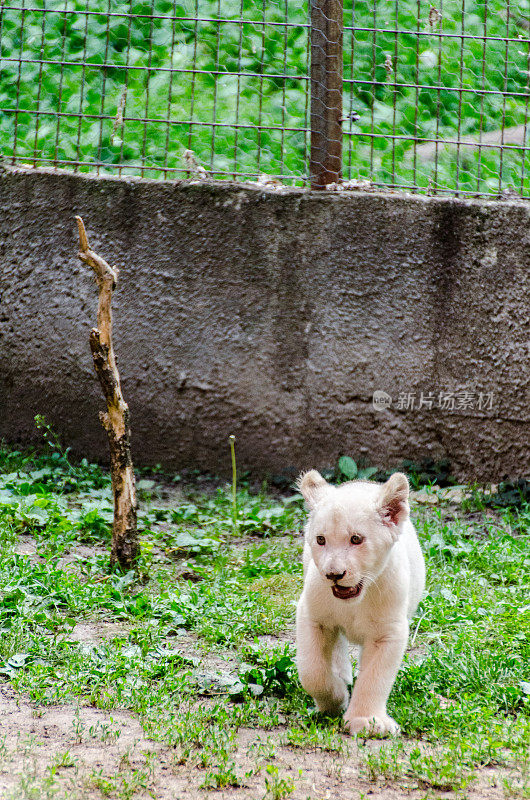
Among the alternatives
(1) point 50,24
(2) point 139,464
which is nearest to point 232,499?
(2) point 139,464

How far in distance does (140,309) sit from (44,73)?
2.89 m

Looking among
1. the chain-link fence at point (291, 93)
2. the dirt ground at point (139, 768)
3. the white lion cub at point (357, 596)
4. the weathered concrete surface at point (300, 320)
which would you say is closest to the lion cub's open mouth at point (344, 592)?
the white lion cub at point (357, 596)

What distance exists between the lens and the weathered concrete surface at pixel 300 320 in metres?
6.32

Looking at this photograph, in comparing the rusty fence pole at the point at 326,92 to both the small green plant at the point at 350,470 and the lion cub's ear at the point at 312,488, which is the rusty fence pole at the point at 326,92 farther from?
the lion cub's ear at the point at 312,488

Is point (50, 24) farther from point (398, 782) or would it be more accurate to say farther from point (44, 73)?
point (398, 782)

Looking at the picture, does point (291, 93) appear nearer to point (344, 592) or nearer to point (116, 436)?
point (116, 436)

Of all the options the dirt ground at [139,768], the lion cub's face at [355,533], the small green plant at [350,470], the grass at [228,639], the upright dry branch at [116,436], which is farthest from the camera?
the small green plant at [350,470]

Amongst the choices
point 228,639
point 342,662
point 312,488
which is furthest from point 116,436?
point 342,662

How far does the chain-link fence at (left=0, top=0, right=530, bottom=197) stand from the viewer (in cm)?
641

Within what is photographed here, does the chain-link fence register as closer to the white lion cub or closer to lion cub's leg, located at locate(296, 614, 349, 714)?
the white lion cub

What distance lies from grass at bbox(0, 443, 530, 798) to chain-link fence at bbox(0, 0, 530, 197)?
2.43 meters

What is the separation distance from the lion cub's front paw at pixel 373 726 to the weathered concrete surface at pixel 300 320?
Result: 3261 mm

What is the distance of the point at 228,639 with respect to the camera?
414 cm

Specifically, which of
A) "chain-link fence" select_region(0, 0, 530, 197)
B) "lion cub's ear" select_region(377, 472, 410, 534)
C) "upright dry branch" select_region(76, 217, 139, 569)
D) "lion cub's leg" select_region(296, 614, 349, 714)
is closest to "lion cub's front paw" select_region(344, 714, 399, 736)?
"lion cub's leg" select_region(296, 614, 349, 714)
